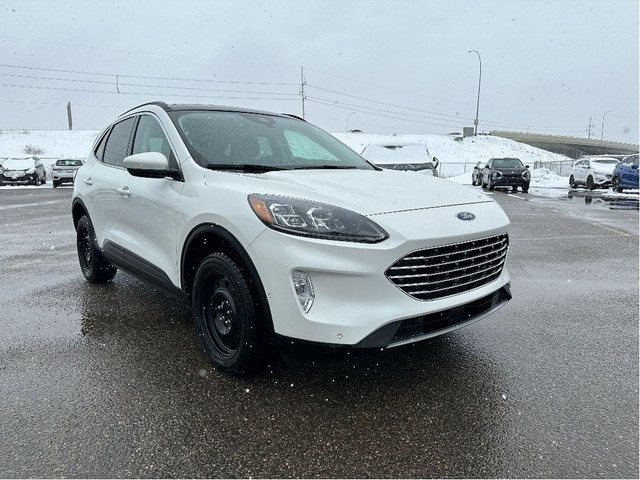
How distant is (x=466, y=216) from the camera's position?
9.07ft

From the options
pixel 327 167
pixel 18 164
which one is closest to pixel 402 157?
pixel 327 167

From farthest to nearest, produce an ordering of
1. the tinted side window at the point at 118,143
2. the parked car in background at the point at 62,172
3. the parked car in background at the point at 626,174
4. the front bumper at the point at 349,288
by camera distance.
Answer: the parked car in background at the point at 62,172
the parked car in background at the point at 626,174
the tinted side window at the point at 118,143
the front bumper at the point at 349,288

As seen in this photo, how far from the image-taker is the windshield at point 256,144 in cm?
329

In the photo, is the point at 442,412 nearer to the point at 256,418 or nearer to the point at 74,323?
the point at 256,418

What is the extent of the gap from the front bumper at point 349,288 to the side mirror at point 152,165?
1.02 metres

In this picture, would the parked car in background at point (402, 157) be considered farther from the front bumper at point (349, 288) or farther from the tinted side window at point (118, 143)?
the front bumper at point (349, 288)

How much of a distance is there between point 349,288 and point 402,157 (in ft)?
39.0

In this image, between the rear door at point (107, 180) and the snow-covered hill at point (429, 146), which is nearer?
the rear door at point (107, 180)

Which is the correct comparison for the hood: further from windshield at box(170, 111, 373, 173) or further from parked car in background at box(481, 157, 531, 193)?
parked car in background at box(481, 157, 531, 193)

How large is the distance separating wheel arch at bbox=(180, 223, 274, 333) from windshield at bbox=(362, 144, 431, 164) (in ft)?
35.6

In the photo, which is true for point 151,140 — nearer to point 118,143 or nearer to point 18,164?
point 118,143

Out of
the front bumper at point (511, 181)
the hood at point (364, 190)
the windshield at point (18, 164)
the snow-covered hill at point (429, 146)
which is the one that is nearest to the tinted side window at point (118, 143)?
the hood at point (364, 190)

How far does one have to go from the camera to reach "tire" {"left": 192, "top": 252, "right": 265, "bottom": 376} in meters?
2.61

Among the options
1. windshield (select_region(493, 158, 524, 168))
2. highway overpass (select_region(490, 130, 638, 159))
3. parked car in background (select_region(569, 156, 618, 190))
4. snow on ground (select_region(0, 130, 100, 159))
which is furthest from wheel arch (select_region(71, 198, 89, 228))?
highway overpass (select_region(490, 130, 638, 159))
